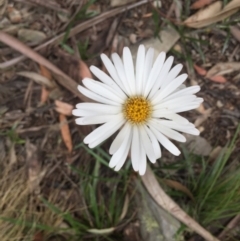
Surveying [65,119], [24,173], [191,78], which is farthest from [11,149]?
[191,78]

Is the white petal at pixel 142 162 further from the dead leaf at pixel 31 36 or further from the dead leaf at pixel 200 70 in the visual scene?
the dead leaf at pixel 31 36

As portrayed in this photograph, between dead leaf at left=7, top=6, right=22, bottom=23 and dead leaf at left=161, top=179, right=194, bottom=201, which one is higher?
dead leaf at left=7, top=6, right=22, bottom=23

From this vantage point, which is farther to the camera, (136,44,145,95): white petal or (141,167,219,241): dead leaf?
(141,167,219,241): dead leaf

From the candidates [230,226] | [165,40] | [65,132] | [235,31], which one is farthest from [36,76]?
[230,226]

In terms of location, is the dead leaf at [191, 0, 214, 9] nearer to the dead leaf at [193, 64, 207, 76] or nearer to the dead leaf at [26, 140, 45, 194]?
the dead leaf at [193, 64, 207, 76]

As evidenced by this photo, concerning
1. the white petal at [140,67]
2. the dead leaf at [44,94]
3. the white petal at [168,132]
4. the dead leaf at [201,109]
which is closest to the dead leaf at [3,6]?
the dead leaf at [44,94]

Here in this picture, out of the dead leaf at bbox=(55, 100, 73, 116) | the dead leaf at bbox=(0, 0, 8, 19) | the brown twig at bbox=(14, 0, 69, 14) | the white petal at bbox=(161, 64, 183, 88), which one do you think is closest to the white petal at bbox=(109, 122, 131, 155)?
the white petal at bbox=(161, 64, 183, 88)

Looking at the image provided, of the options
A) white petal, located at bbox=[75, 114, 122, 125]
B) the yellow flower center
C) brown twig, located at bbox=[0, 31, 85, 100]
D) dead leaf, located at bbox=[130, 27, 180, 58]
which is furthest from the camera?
dead leaf, located at bbox=[130, 27, 180, 58]

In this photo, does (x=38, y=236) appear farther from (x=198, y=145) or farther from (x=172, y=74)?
(x=172, y=74)
